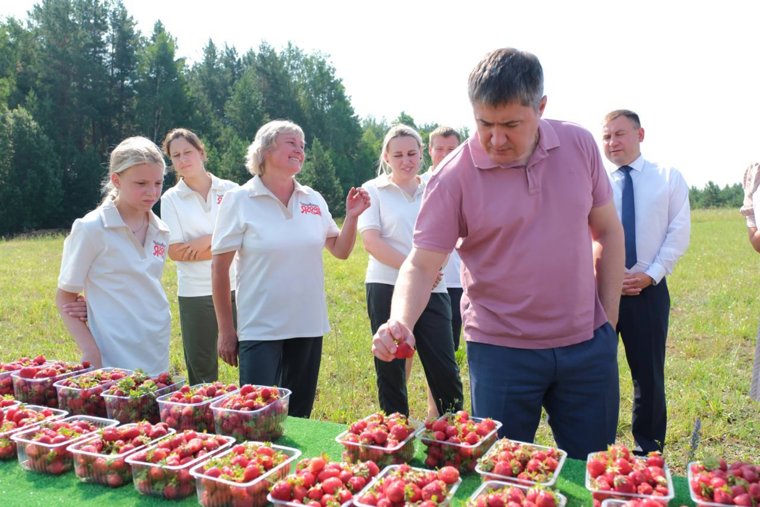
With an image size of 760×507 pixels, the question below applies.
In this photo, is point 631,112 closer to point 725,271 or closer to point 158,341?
point 158,341

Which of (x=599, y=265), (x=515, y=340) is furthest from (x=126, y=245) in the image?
(x=599, y=265)

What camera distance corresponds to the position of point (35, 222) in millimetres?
31641

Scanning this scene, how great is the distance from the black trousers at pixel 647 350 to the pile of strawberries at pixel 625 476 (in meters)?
2.01

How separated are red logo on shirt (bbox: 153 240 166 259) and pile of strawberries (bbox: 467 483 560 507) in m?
2.07

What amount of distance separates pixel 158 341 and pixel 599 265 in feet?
6.62

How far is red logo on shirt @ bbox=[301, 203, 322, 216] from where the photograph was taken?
3.32 meters

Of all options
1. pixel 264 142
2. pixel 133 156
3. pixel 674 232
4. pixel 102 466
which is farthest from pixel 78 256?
pixel 674 232

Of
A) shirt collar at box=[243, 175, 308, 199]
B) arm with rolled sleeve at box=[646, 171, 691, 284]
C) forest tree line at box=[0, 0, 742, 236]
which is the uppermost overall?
forest tree line at box=[0, 0, 742, 236]

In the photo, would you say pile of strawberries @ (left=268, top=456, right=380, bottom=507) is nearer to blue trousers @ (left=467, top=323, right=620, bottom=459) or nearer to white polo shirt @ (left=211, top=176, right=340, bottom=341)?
blue trousers @ (left=467, top=323, right=620, bottom=459)

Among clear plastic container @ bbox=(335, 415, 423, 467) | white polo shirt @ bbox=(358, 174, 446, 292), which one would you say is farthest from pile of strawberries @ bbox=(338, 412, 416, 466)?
white polo shirt @ bbox=(358, 174, 446, 292)

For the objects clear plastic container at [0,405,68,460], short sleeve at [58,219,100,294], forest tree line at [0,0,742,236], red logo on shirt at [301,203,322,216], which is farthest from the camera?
forest tree line at [0,0,742,236]

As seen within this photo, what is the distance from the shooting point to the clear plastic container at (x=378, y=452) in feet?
6.27

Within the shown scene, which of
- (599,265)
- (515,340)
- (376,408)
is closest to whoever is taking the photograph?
(515,340)

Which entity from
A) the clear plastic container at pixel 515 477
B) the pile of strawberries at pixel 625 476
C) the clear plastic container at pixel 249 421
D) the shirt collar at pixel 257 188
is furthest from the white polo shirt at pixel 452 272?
the pile of strawberries at pixel 625 476
